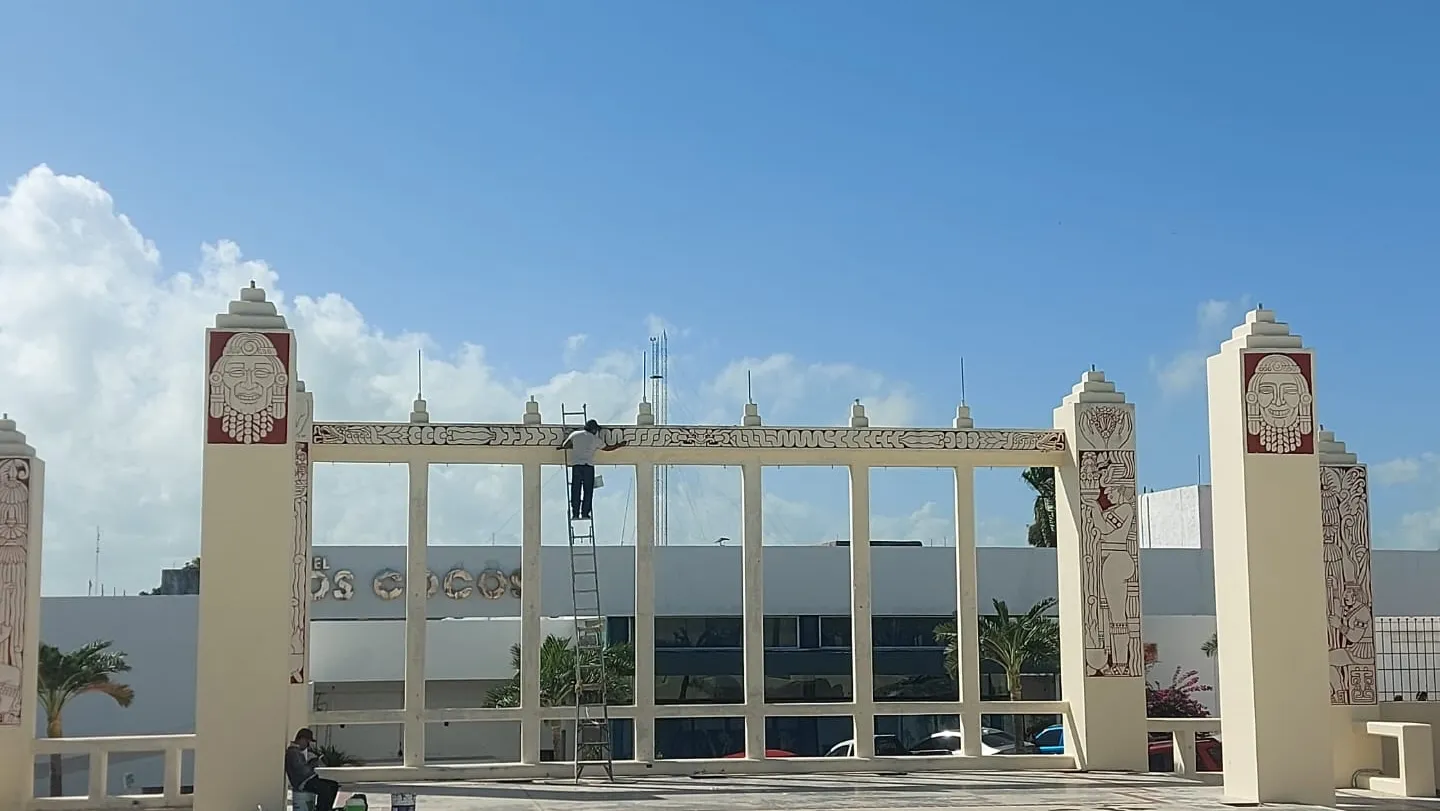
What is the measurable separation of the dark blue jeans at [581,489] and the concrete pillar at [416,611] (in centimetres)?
184

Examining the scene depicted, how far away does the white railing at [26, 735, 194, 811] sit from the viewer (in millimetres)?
16297

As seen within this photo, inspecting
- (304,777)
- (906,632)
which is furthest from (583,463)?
(906,632)

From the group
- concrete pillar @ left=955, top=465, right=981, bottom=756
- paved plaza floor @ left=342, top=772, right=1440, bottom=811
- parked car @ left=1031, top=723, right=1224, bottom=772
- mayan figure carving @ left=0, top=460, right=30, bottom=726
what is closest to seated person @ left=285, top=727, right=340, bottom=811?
paved plaza floor @ left=342, top=772, right=1440, bottom=811

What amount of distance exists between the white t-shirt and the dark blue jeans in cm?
10

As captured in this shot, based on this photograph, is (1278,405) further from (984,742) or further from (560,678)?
(560,678)

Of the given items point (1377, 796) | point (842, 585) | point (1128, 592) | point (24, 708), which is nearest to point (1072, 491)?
point (1128, 592)

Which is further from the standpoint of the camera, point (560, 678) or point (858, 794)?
point (560, 678)

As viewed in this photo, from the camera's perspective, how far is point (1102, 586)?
19.9m

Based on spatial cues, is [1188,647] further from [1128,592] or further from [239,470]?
[239,470]

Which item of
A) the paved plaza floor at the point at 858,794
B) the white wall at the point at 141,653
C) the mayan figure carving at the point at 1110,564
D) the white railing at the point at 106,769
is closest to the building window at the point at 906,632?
the white wall at the point at 141,653

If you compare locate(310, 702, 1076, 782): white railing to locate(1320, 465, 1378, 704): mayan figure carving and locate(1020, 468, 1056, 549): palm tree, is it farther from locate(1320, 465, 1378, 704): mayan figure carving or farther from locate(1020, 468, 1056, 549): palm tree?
locate(1020, 468, 1056, 549): palm tree

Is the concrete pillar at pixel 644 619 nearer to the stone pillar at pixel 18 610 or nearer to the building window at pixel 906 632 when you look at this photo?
the stone pillar at pixel 18 610

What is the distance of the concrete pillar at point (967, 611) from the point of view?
19844 mm

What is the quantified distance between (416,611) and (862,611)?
5.75 m
